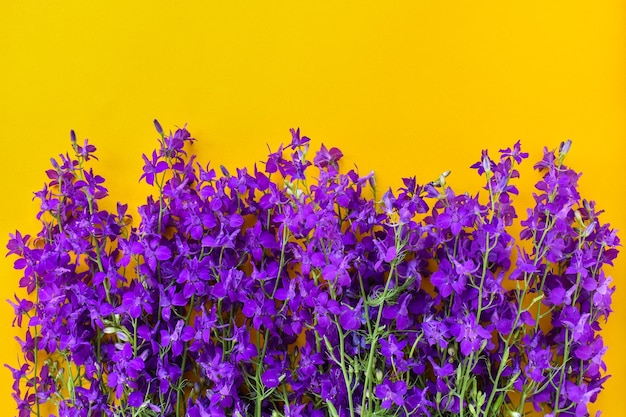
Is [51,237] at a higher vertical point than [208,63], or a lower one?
lower

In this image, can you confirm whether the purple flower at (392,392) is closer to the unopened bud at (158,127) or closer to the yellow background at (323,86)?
the yellow background at (323,86)

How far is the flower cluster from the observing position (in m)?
1.25

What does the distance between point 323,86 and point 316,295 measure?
1.75ft

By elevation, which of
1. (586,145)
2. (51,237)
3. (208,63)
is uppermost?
(208,63)

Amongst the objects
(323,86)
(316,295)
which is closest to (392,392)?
(316,295)

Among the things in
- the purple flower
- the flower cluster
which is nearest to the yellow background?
the flower cluster

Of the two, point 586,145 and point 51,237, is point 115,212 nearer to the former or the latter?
point 51,237

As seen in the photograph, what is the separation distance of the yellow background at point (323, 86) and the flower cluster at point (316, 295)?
9 centimetres

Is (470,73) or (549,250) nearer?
(549,250)

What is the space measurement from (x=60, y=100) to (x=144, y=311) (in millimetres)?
596

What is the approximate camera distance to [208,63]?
1.53 metres

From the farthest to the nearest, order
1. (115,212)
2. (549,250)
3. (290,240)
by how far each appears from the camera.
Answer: (115,212), (290,240), (549,250)

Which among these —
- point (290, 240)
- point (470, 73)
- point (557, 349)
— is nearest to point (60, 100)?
point (290, 240)

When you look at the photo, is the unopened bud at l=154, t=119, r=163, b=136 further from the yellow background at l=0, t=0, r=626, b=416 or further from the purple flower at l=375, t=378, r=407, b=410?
the purple flower at l=375, t=378, r=407, b=410
